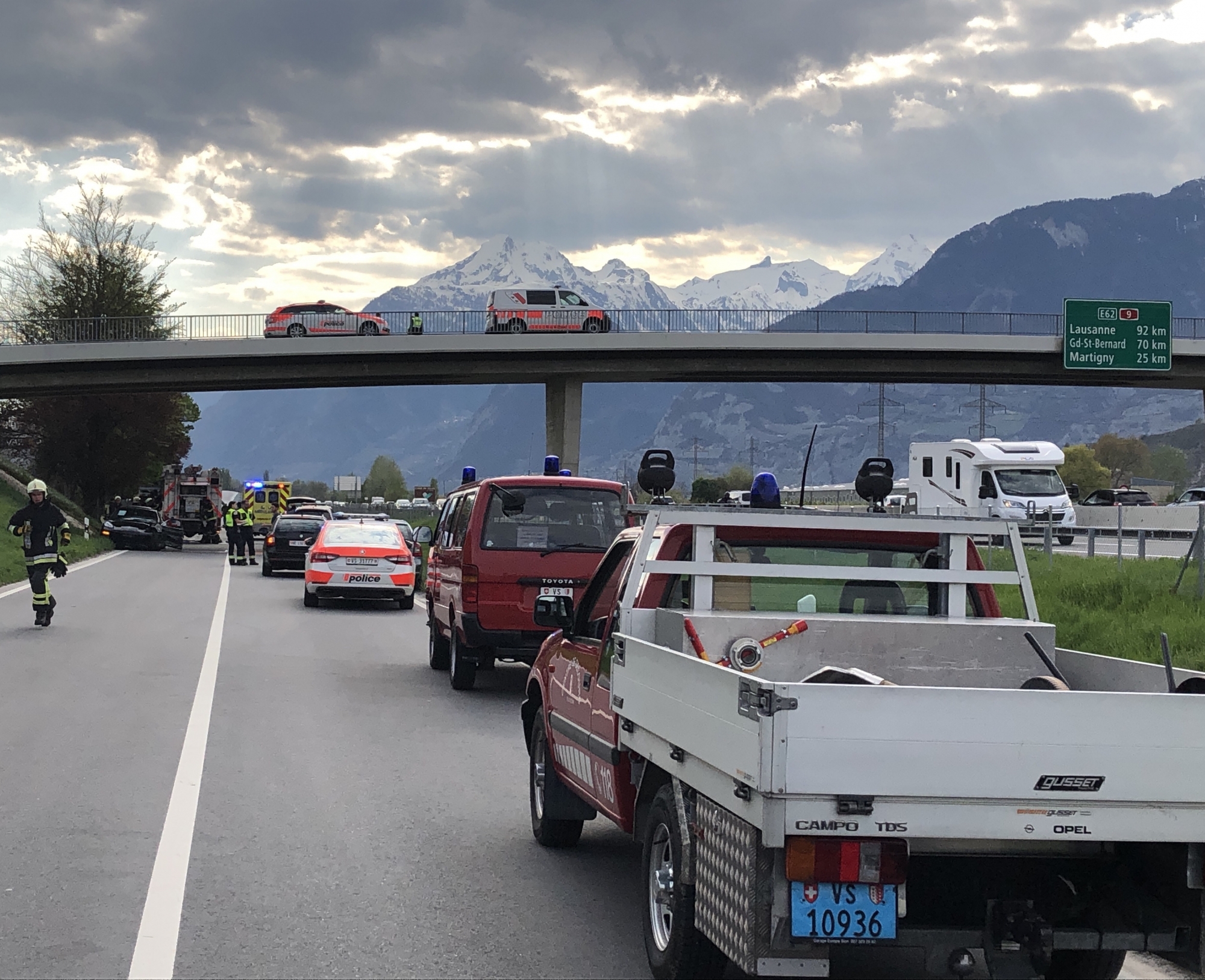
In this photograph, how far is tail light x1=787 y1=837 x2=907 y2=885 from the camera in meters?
4.21

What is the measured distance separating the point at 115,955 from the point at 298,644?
1291 cm

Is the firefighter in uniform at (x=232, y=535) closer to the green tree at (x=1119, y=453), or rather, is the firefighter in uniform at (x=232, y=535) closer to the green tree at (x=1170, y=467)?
the green tree at (x=1119, y=453)

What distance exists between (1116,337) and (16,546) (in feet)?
112

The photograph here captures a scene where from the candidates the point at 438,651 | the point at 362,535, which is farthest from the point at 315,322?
the point at 438,651

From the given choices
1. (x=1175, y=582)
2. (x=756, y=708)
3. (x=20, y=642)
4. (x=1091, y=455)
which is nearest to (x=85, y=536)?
(x=20, y=642)

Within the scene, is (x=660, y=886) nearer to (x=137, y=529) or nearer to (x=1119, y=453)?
(x=137, y=529)

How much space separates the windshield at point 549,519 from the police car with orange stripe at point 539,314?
41.0 m

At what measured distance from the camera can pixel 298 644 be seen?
18156mm

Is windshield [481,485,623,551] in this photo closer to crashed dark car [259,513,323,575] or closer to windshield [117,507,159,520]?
crashed dark car [259,513,323,575]

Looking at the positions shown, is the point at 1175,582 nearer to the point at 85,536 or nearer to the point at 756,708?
the point at 756,708

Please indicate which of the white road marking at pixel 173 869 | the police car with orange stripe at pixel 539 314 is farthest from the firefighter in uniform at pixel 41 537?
the police car with orange stripe at pixel 539 314

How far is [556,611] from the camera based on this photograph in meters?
7.11

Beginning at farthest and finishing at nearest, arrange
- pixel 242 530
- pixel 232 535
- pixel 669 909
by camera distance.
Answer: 1. pixel 232 535
2. pixel 242 530
3. pixel 669 909

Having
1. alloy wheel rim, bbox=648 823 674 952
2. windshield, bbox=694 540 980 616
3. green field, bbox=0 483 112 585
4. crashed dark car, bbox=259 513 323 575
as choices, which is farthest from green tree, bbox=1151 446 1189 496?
alloy wheel rim, bbox=648 823 674 952
